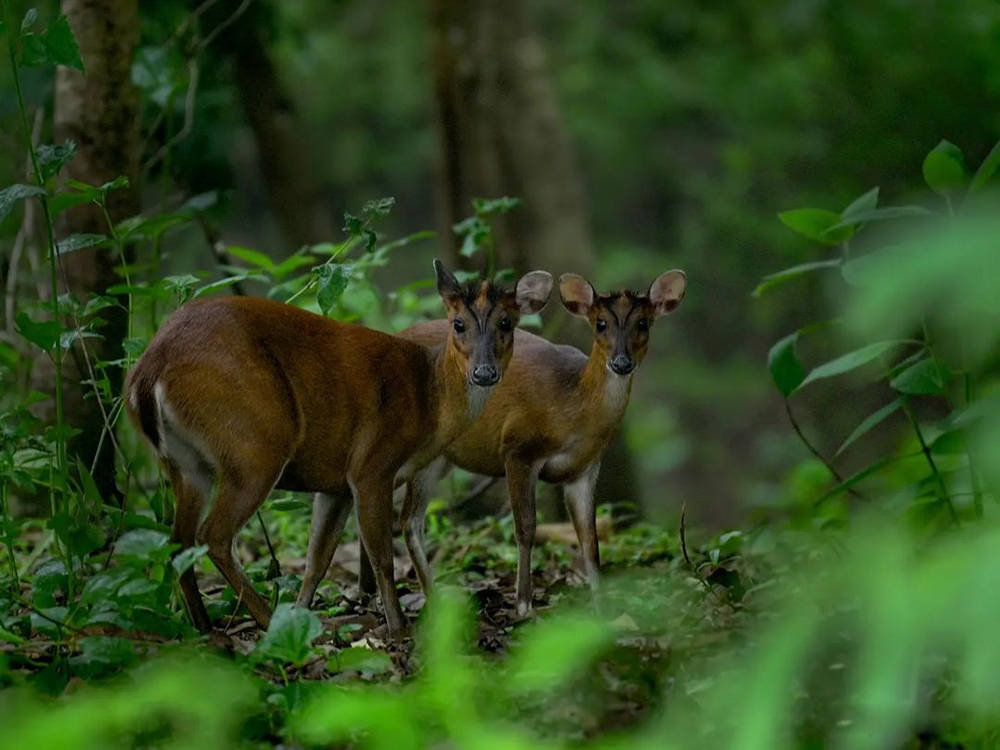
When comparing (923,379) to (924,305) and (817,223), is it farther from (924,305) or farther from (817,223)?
(924,305)

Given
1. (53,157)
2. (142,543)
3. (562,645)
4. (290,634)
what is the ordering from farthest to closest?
(53,157), (142,543), (290,634), (562,645)

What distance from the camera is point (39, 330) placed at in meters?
4.21

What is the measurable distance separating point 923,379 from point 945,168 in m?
0.73

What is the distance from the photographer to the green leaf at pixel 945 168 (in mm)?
4852

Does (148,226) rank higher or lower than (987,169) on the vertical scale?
lower

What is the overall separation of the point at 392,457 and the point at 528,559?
674 millimetres

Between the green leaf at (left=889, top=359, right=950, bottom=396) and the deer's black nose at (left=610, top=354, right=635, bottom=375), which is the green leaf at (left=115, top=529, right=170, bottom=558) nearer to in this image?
the deer's black nose at (left=610, top=354, right=635, bottom=375)

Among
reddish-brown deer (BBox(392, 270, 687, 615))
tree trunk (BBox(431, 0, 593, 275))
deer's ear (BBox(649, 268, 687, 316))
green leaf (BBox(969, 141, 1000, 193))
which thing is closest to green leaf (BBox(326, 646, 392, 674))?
reddish-brown deer (BBox(392, 270, 687, 615))

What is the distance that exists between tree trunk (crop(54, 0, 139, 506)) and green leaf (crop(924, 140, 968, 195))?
322 centimetres

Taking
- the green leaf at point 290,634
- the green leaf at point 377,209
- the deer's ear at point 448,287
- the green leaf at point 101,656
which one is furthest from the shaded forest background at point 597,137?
the green leaf at point 290,634

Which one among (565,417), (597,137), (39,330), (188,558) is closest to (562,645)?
(188,558)

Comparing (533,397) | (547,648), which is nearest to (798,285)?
(533,397)

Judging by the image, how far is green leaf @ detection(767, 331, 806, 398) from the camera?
5.36 m

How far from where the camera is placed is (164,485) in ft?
17.0
